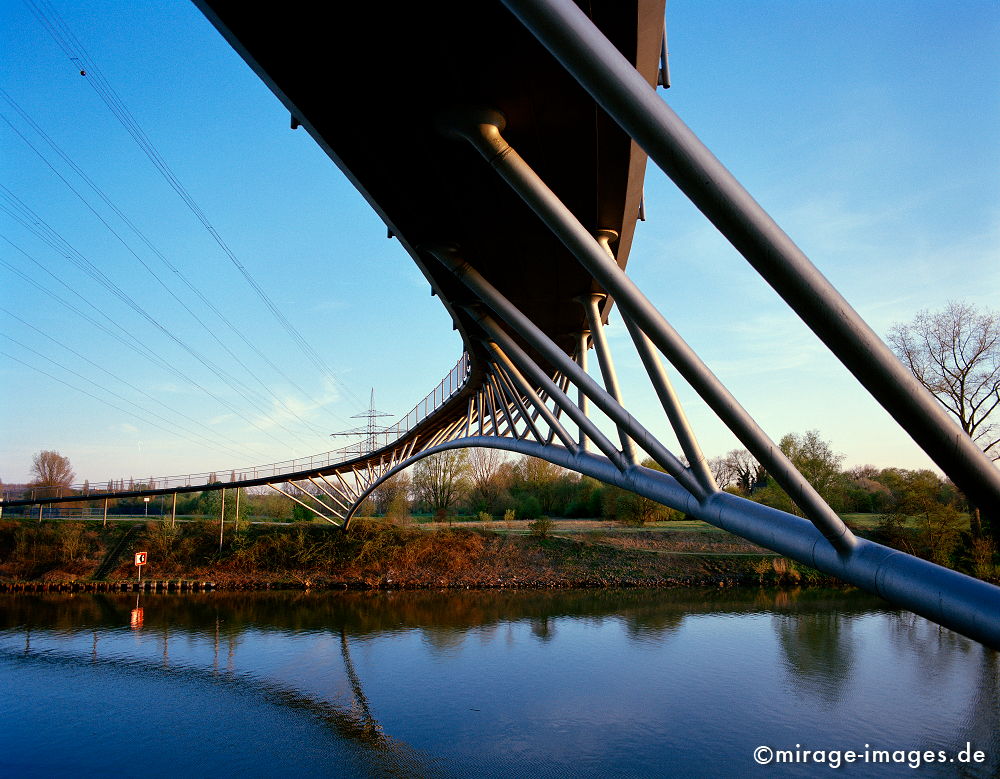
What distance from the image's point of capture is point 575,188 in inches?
295

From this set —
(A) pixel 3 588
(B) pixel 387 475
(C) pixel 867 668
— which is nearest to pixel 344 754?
(C) pixel 867 668

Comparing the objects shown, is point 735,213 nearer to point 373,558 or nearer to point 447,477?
point 373,558

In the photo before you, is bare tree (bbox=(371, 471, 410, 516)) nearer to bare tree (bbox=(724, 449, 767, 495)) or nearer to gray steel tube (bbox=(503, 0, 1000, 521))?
bare tree (bbox=(724, 449, 767, 495))

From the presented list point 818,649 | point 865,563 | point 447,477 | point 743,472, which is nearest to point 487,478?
point 447,477

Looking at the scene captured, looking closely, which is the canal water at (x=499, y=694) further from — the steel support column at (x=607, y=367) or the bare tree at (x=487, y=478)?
the bare tree at (x=487, y=478)

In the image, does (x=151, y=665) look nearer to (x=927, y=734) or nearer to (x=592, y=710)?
(x=592, y=710)

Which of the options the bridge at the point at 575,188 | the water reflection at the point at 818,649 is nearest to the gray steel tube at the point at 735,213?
the bridge at the point at 575,188

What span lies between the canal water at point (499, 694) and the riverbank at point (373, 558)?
30.9 feet

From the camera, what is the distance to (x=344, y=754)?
1254 centimetres

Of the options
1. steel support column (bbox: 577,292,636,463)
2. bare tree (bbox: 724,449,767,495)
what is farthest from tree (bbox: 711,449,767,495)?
steel support column (bbox: 577,292,636,463)

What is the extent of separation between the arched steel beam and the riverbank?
94.1 feet

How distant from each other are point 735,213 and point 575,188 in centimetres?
421

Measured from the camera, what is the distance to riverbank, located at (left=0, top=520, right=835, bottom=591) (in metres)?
37.2

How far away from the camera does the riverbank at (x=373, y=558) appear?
37.2 m
